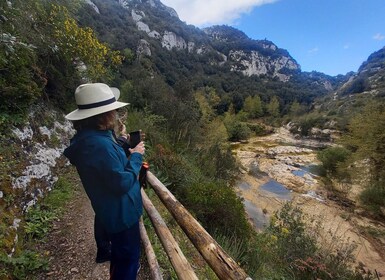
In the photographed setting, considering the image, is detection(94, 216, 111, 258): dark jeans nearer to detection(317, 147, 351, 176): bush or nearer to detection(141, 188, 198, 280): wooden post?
detection(141, 188, 198, 280): wooden post

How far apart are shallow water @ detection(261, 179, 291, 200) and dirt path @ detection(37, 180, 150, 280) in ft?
49.2

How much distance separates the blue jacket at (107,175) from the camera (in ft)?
5.13

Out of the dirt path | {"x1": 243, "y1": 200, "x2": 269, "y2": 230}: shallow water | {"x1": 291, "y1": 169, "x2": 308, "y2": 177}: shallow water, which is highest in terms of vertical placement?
the dirt path

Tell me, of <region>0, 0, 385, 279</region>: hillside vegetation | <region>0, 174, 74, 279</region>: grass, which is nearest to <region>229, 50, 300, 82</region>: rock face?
<region>0, 0, 385, 279</region>: hillside vegetation

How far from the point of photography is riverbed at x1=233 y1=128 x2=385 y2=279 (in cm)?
1022

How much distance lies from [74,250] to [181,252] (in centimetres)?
178

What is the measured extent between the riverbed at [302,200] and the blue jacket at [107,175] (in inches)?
215

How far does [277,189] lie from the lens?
1822cm

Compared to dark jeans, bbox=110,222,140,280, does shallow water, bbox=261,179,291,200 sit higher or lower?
lower

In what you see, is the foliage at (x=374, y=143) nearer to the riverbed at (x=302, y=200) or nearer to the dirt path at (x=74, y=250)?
the riverbed at (x=302, y=200)

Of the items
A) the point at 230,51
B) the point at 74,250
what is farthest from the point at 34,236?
the point at 230,51

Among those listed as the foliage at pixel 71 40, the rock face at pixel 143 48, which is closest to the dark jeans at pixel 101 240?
the foliage at pixel 71 40

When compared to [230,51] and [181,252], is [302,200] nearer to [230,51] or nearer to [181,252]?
[181,252]

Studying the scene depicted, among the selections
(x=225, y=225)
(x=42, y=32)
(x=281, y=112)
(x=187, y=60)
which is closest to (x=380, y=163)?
(x=225, y=225)
